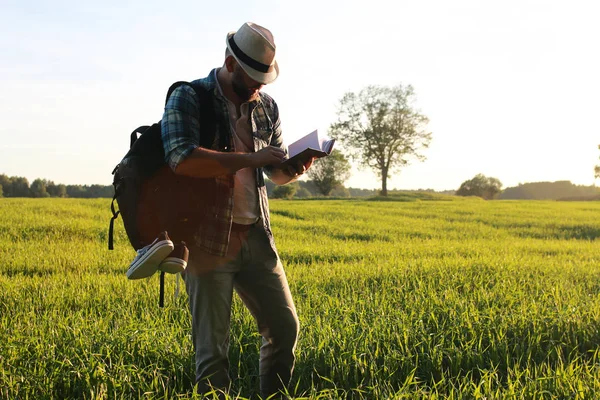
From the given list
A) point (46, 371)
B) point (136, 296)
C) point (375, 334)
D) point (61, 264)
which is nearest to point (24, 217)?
point (61, 264)

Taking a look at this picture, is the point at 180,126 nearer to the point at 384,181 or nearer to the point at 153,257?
the point at 153,257

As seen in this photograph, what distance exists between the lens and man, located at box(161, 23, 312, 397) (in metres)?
2.79

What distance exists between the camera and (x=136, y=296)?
5879 millimetres

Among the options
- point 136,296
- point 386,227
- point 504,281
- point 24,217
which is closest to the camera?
point 136,296

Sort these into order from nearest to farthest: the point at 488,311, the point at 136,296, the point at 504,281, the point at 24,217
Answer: the point at 488,311 → the point at 136,296 → the point at 504,281 → the point at 24,217

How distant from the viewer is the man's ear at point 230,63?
290cm

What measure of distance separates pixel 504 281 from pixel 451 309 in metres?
2.06

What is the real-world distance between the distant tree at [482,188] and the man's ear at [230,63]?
9068 centimetres

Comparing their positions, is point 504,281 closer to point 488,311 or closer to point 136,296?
point 488,311

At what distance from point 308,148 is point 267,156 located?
10.2 inches

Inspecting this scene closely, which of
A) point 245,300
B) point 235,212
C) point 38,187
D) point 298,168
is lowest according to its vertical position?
point 245,300

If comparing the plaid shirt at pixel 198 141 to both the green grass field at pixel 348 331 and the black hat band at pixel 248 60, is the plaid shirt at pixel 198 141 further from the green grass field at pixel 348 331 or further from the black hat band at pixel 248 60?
the green grass field at pixel 348 331

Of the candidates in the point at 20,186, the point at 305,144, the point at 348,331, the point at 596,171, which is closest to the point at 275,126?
the point at 305,144

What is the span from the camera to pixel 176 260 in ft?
8.96
